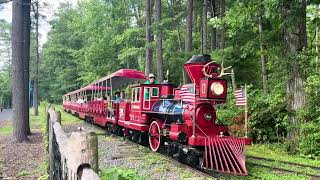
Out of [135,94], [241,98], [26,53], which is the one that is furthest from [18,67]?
[241,98]

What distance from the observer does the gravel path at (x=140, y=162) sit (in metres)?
8.83

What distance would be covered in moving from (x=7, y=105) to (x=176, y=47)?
65.7 m

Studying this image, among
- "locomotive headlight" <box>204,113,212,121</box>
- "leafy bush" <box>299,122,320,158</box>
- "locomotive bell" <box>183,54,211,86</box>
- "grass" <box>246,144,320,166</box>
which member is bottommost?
"grass" <box>246,144,320,166</box>

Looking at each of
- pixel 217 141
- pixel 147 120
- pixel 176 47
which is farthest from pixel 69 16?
pixel 217 141

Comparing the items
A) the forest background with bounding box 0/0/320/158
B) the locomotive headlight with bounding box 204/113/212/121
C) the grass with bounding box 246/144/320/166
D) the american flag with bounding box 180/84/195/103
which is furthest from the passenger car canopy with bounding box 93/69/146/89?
the locomotive headlight with bounding box 204/113/212/121

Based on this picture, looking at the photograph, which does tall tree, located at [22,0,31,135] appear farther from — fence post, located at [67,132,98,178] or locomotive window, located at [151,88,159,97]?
fence post, located at [67,132,98,178]

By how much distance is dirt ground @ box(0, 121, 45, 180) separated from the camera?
8.78m

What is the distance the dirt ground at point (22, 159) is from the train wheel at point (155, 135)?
3398 millimetres

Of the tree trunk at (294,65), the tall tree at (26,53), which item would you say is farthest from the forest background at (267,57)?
the tall tree at (26,53)

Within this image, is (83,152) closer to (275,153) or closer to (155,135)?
(155,135)

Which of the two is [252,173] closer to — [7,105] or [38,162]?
[38,162]

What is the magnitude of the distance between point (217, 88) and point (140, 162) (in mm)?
2794

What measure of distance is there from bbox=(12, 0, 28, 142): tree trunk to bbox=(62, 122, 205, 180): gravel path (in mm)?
3133

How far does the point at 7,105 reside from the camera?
87.9 metres
